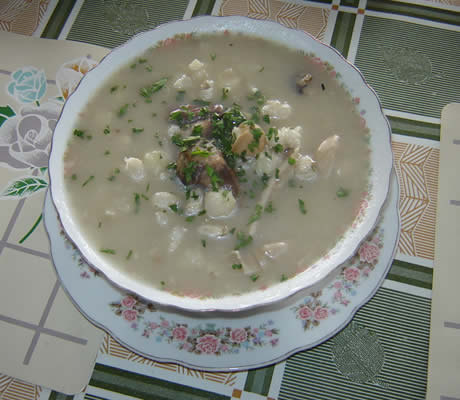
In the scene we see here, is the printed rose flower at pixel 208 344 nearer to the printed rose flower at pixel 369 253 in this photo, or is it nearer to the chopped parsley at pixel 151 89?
the printed rose flower at pixel 369 253

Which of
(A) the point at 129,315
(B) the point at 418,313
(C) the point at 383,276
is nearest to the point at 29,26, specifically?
(A) the point at 129,315

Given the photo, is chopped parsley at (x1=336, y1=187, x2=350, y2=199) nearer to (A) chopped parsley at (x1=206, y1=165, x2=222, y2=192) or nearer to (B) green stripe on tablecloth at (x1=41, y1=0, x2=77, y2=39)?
(A) chopped parsley at (x1=206, y1=165, x2=222, y2=192)

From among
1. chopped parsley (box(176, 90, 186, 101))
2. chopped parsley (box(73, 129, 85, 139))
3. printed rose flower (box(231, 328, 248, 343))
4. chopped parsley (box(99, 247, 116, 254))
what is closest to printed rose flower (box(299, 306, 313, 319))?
printed rose flower (box(231, 328, 248, 343))

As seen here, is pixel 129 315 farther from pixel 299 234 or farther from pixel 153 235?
pixel 299 234

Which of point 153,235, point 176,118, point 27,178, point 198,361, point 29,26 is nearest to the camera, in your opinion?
point 198,361

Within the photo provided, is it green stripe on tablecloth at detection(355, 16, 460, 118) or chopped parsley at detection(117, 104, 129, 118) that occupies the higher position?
green stripe on tablecloth at detection(355, 16, 460, 118)

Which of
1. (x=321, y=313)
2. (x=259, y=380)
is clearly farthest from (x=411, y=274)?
(x=259, y=380)
